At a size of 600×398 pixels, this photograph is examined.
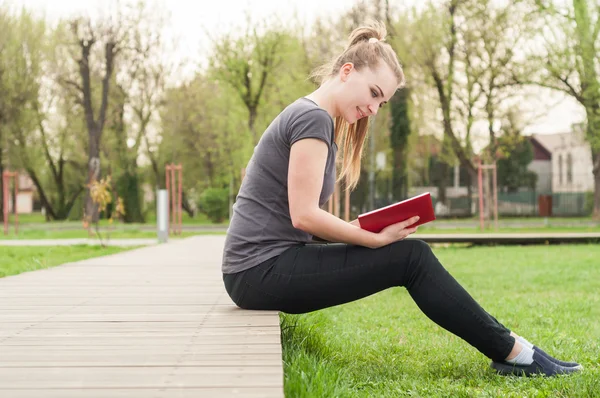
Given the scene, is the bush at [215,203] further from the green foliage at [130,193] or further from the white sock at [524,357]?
the white sock at [524,357]

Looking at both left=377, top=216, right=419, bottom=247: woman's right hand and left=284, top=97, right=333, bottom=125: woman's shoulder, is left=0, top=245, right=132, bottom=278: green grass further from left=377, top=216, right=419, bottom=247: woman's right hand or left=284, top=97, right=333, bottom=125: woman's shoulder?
left=377, top=216, right=419, bottom=247: woman's right hand

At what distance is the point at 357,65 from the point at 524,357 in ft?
4.58

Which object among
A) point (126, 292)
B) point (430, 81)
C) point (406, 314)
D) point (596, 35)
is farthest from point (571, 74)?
point (126, 292)

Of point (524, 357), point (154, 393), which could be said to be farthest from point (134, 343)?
point (524, 357)

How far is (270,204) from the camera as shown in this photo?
10.5 feet

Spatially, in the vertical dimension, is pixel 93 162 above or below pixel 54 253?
above

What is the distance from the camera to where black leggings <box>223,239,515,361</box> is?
2.99 meters

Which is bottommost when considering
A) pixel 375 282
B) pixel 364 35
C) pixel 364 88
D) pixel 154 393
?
pixel 154 393

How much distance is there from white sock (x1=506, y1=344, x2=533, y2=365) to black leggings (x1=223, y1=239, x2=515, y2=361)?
59 mm

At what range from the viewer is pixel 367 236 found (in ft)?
9.89

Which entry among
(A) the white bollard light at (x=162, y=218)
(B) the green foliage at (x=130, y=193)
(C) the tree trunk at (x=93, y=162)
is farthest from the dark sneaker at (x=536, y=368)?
(B) the green foliage at (x=130, y=193)

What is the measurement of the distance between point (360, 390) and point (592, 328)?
2.59 m

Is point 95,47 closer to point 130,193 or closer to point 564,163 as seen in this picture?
point 130,193

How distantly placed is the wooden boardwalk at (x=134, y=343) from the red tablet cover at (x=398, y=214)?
548mm
